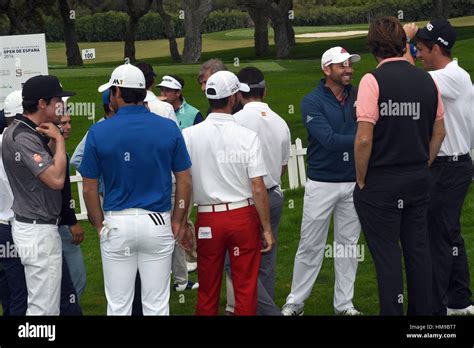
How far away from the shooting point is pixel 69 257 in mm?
8578

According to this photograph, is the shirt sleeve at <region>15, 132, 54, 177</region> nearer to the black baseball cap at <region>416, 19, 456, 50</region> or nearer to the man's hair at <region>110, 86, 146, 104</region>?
the man's hair at <region>110, 86, 146, 104</region>

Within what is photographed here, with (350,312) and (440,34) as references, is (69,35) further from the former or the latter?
(440,34)

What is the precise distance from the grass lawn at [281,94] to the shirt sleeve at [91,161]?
275 centimetres

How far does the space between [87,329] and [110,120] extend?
161cm

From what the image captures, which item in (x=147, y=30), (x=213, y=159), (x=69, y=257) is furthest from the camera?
(x=147, y=30)

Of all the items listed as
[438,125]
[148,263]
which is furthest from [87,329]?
[438,125]

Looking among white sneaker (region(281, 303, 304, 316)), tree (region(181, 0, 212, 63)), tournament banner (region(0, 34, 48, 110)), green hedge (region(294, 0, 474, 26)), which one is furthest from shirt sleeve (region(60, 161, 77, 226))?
green hedge (region(294, 0, 474, 26))

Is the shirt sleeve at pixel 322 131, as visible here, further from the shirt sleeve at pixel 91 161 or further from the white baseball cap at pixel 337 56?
the shirt sleeve at pixel 91 161

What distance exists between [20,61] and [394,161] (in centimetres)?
1251

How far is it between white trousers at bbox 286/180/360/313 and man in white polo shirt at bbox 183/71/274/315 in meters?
1.33

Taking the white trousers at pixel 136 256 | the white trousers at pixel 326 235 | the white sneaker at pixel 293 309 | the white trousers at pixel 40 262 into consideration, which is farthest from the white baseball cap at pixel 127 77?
the white sneaker at pixel 293 309

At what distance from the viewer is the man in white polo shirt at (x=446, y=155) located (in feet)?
27.9

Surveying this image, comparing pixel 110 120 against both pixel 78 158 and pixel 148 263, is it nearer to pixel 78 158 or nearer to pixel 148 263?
pixel 148 263

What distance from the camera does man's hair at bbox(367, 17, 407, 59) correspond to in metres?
7.53
